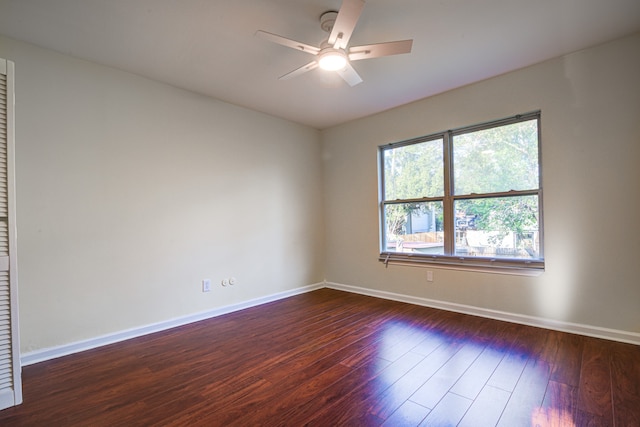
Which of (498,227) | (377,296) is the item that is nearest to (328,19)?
(498,227)

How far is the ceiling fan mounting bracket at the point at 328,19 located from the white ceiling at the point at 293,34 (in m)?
0.04

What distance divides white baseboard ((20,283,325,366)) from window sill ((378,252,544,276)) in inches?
69.9

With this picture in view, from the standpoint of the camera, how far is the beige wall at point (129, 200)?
2.47 m

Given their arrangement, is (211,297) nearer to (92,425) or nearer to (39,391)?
(39,391)

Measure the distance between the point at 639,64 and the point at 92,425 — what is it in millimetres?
4720

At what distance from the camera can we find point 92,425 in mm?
1688

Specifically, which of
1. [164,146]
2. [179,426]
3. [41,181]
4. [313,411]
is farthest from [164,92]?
[313,411]

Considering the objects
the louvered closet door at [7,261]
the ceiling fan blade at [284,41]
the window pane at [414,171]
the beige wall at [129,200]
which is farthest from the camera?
the window pane at [414,171]

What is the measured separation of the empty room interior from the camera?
6.40 ft

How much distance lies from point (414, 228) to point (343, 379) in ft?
7.93

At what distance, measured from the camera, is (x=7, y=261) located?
1.88 metres

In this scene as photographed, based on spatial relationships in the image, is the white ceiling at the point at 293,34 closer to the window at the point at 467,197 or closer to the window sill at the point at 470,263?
the window at the point at 467,197

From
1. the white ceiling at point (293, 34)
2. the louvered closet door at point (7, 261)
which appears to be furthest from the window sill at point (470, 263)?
the louvered closet door at point (7, 261)

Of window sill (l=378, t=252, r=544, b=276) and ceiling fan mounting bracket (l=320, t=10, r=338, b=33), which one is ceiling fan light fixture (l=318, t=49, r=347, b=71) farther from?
window sill (l=378, t=252, r=544, b=276)
